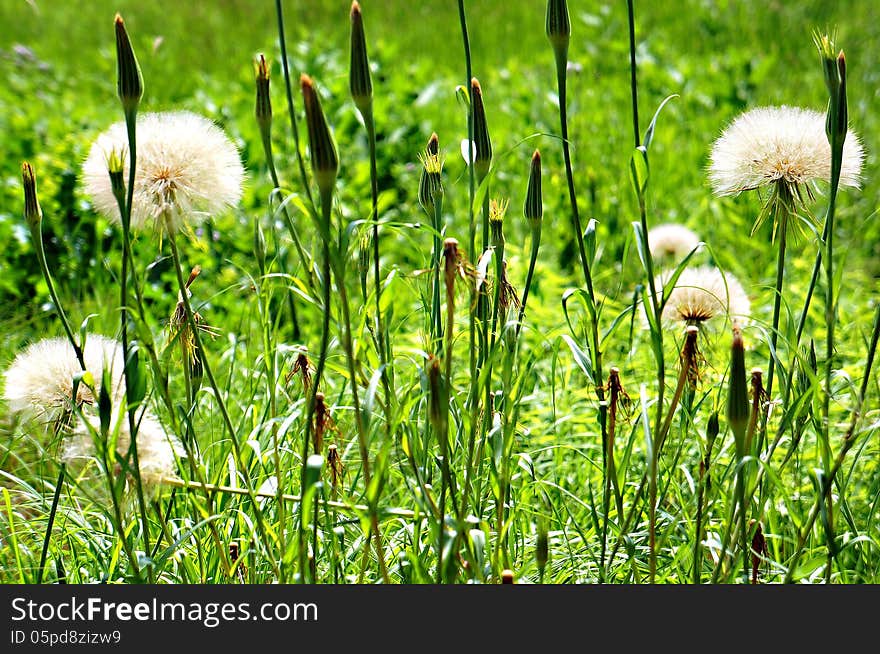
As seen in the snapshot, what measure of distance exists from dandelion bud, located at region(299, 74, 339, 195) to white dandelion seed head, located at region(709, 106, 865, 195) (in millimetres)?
743

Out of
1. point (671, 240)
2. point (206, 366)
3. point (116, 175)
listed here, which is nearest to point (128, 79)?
point (116, 175)

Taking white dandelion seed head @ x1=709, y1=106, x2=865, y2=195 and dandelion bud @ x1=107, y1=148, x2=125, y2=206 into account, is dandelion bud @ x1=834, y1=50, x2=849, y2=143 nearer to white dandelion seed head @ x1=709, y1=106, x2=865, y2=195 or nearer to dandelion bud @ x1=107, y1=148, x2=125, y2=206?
white dandelion seed head @ x1=709, y1=106, x2=865, y2=195

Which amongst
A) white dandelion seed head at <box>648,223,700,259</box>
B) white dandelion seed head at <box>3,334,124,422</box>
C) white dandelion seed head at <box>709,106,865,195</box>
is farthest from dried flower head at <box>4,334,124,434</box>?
white dandelion seed head at <box>648,223,700,259</box>

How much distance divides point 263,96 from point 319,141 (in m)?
0.34

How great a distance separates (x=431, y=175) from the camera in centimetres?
159

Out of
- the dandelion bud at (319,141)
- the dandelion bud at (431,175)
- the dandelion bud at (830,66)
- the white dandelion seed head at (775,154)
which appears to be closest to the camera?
the dandelion bud at (319,141)

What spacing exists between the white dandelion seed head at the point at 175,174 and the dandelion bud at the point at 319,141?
42 centimetres

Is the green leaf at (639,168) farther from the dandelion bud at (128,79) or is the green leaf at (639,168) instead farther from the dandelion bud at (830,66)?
the dandelion bud at (128,79)

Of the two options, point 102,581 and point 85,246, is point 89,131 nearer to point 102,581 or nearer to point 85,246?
point 85,246

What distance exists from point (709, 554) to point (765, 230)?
2276 mm

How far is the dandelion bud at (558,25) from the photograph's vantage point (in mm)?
1518

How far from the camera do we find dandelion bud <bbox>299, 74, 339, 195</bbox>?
1.13 metres

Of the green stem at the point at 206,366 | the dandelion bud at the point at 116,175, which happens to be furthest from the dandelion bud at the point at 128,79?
the green stem at the point at 206,366
